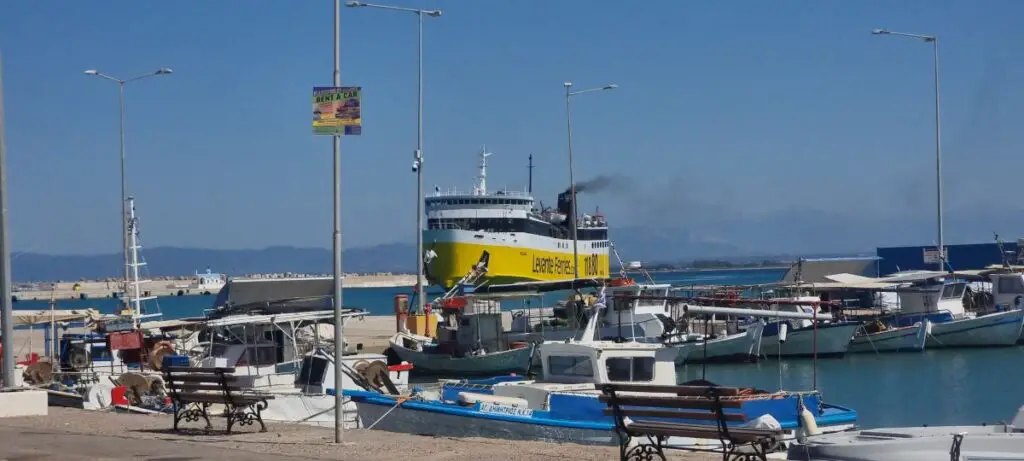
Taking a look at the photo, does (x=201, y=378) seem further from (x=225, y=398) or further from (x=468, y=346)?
(x=468, y=346)

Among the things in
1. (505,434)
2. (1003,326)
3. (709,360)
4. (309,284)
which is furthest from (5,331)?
(1003,326)

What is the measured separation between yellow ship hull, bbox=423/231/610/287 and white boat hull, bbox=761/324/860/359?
32.2 metres

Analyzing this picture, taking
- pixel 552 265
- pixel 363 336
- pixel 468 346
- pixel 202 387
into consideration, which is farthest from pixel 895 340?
pixel 552 265

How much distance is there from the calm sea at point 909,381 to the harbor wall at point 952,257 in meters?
33.6

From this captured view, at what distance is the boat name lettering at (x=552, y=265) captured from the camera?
87.6 m

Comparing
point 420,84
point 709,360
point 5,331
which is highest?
point 420,84

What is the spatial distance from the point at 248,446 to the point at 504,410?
5.28 metres

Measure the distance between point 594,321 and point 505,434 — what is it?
6.57 m

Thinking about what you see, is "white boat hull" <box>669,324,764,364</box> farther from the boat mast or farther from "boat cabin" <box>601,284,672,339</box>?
the boat mast

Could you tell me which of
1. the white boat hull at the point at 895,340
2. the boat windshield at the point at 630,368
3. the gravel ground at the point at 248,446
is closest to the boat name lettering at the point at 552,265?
the white boat hull at the point at 895,340

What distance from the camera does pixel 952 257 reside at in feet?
283

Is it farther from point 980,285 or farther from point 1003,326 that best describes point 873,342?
point 980,285

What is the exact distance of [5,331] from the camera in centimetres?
1848

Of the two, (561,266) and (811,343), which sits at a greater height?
(561,266)
